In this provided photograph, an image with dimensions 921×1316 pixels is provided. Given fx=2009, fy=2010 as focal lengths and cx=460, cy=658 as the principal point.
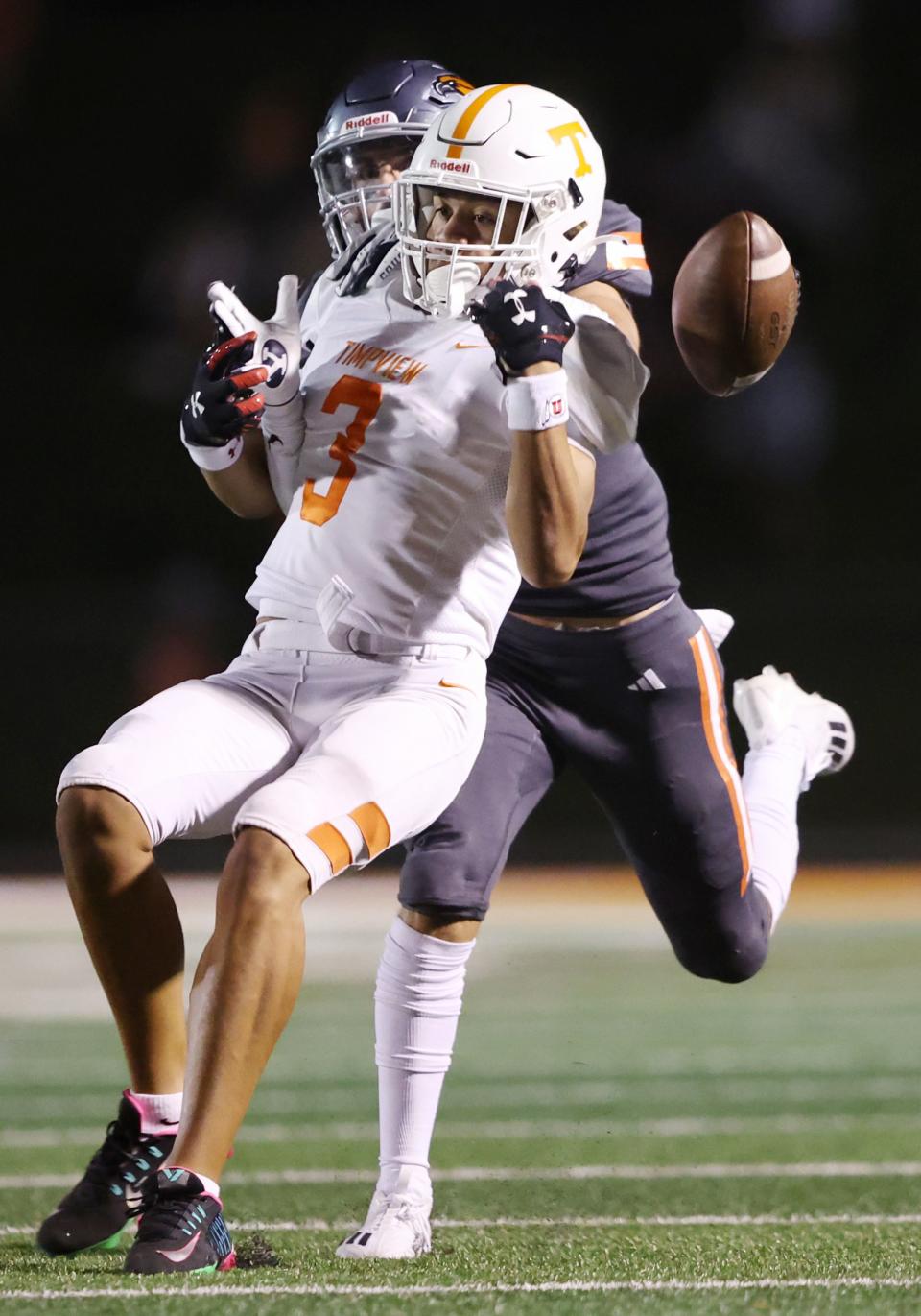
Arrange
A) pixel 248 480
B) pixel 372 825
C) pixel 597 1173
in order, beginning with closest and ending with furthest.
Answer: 1. pixel 372 825
2. pixel 248 480
3. pixel 597 1173

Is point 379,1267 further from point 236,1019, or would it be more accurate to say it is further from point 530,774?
point 530,774

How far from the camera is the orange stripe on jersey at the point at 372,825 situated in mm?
2301

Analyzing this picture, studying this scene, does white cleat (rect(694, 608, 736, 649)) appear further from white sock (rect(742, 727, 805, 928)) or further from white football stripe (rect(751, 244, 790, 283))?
white football stripe (rect(751, 244, 790, 283))

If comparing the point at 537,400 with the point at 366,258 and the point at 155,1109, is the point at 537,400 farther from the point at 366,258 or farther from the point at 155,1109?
the point at 155,1109

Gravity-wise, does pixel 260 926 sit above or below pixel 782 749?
above

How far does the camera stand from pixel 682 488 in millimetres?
8727

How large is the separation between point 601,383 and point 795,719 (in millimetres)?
1397

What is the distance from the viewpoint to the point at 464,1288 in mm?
2197

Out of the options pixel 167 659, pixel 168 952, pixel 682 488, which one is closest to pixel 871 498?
pixel 682 488

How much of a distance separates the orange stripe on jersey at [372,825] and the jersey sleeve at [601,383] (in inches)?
21.3

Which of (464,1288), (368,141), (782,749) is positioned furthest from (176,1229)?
(782,749)

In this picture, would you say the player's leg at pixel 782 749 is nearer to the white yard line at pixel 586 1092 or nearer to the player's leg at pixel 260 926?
the white yard line at pixel 586 1092

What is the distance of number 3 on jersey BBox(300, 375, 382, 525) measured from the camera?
257 cm

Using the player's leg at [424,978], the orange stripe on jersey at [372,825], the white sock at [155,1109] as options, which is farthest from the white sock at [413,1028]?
the orange stripe on jersey at [372,825]
